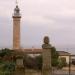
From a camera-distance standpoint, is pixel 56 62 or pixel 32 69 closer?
pixel 32 69

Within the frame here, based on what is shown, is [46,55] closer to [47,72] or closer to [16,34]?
[47,72]

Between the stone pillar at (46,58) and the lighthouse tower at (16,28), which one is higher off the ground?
the lighthouse tower at (16,28)

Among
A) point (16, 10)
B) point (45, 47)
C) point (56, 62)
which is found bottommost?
point (56, 62)

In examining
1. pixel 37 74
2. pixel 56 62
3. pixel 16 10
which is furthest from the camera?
pixel 16 10

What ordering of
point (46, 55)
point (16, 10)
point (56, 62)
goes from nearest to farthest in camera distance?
point (46, 55) < point (56, 62) < point (16, 10)

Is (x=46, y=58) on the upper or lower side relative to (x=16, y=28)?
lower

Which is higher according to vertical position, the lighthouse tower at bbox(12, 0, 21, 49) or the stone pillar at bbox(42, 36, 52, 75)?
the lighthouse tower at bbox(12, 0, 21, 49)

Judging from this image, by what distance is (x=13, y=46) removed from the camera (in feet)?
199

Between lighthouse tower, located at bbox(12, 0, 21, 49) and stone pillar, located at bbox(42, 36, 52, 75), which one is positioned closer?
stone pillar, located at bbox(42, 36, 52, 75)

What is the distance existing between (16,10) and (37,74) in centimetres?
4218

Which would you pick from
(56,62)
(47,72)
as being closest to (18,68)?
(47,72)

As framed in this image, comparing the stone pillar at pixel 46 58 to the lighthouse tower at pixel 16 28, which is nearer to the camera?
the stone pillar at pixel 46 58

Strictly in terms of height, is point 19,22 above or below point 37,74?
above

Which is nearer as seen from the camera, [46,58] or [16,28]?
[46,58]
